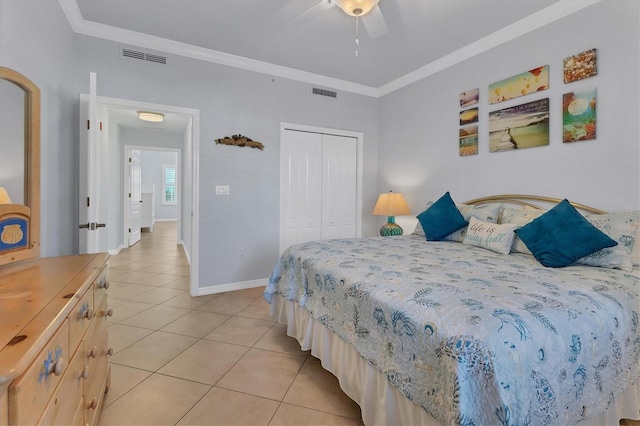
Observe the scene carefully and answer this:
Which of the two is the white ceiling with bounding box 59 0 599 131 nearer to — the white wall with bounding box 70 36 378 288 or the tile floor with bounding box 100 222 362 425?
the white wall with bounding box 70 36 378 288

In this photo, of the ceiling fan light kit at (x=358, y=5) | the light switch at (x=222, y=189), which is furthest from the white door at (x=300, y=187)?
the ceiling fan light kit at (x=358, y=5)

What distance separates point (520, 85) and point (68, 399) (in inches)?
147

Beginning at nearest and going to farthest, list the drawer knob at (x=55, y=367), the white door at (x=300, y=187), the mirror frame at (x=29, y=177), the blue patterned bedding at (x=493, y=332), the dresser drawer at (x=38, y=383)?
the dresser drawer at (x=38, y=383) < the drawer knob at (x=55, y=367) < the blue patterned bedding at (x=493, y=332) < the mirror frame at (x=29, y=177) < the white door at (x=300, y=187)

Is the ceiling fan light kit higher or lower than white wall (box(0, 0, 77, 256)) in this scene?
higher

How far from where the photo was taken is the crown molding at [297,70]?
256 cm

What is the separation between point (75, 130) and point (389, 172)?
144 inches

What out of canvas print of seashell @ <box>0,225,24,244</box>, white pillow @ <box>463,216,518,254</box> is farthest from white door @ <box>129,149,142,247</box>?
white pillow @ <box>463,216,518,254</box>

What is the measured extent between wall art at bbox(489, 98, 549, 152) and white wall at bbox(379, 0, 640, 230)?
54mm

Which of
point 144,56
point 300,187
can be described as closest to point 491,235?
point 300,187

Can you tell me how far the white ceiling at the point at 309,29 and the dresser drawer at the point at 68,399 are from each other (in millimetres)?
2743

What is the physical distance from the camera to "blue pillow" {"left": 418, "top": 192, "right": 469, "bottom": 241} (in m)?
2.85

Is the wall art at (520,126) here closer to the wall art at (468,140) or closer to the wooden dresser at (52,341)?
the wall art at (468,140)

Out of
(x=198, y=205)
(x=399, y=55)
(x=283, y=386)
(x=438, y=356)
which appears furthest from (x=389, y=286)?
(x=399, y=55)

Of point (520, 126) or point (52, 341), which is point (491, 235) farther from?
point (52, 341)
